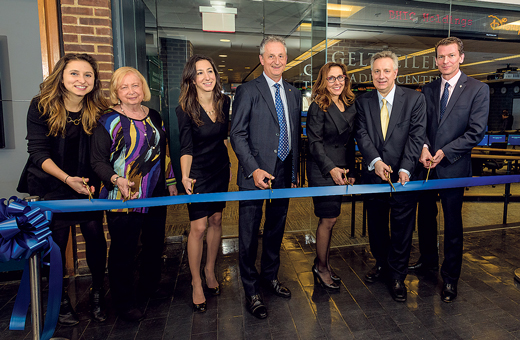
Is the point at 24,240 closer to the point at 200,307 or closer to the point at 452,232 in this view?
the point at 200,307

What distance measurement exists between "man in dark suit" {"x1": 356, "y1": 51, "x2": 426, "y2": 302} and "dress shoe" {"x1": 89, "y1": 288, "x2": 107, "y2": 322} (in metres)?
Answer: 2.18

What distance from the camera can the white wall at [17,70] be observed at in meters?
2.67

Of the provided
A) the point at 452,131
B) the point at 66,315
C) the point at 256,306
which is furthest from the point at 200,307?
the point at 452,131

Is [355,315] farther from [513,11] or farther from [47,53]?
A: [513,11]

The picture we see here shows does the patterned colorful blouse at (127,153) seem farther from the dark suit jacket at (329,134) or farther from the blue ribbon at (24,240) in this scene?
the dark suit jacket at (329,134)

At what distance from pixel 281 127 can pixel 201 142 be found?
598mm

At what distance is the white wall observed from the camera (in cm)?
267

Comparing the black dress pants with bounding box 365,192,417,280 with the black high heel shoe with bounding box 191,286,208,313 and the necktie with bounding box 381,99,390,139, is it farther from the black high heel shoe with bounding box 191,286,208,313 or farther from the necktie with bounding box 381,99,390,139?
the black high heel shoe with bounding box 191,286,208,313

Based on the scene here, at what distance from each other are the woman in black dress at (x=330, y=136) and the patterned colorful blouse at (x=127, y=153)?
117cm

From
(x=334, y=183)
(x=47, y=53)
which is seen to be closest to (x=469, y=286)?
(x=334, y=183)

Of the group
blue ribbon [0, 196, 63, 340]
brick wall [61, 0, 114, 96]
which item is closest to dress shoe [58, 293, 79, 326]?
blue ribbon [0, 196, 63, 340]

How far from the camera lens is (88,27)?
8.89 ft

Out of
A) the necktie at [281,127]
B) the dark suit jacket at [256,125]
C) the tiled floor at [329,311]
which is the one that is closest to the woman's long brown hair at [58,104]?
the dark suit jacket at [256,125]

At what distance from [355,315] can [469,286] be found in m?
1.14
